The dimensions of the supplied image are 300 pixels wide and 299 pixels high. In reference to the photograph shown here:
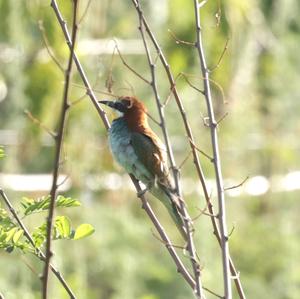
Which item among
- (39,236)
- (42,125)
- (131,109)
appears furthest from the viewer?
(131,109)

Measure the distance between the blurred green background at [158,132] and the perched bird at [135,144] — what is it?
649 mm

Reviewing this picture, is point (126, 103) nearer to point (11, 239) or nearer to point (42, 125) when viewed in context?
point (11, 239)

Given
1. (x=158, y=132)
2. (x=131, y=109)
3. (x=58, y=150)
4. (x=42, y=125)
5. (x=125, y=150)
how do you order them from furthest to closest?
(x=158, y=132), (x=125, y=150), (x=131, y=109), (x=42, y=125), (x=58, y=150)

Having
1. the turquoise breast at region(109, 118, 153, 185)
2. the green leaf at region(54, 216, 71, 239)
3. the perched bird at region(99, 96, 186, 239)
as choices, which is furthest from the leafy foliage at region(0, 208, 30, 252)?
the turquoise breast at region(109, 118, 153, 185)

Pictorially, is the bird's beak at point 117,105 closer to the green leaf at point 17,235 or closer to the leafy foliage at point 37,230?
the leafy foliage at point 37,230

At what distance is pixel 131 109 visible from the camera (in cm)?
349

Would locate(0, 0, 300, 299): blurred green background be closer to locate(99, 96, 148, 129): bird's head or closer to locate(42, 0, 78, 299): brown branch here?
locate(99, 96, 148, 129): bird's head

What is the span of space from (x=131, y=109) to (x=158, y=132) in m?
3.26

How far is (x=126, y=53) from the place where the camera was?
6.52m

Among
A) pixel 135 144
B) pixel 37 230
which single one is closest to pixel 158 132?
pixel 135 144

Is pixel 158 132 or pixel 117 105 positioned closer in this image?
pixel 117 105

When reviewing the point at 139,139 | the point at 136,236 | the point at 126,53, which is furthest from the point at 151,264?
the point at 139,139

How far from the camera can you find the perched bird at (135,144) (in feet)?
11.4

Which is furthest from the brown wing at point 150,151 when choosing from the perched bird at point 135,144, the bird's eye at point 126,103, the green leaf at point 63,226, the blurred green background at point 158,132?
the green leaf at point 63,226
